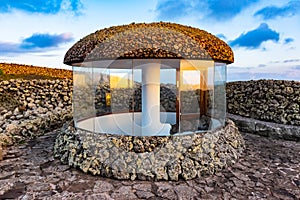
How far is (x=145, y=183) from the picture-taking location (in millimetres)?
4664

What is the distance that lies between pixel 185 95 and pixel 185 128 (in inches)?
A: 34.3

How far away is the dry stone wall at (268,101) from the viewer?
9.08 m

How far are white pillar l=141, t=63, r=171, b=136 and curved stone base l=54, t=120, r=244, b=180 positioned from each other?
42.2 inches

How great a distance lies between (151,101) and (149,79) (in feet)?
2.03

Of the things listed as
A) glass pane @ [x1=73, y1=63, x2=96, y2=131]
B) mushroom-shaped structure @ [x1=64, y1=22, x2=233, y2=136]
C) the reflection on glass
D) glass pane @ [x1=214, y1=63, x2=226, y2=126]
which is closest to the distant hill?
glass pane @ [x1=73, y1=63, x2=96, y2=131]

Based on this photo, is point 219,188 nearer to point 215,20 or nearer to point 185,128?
point 185,128

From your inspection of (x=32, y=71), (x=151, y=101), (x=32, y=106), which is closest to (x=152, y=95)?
(x=151, y=101)

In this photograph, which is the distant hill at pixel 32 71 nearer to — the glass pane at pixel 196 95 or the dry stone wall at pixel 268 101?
the dry stone wall at pixel 268 101

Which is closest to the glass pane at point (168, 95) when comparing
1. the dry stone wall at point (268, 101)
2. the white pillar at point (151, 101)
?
the white pillar at point (151, 101)

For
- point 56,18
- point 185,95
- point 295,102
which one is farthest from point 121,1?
point 295,102

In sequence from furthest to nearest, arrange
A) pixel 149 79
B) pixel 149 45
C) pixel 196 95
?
pixel 196 95, pixel 149 79, pixel 149 45

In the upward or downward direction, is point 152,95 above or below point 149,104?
above

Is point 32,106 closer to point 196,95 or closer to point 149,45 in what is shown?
point 196,95

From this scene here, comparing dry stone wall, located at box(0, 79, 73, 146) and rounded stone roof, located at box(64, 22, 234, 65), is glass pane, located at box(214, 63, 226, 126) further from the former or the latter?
dry stone wall, located at box(0, 79, 73, 146)
